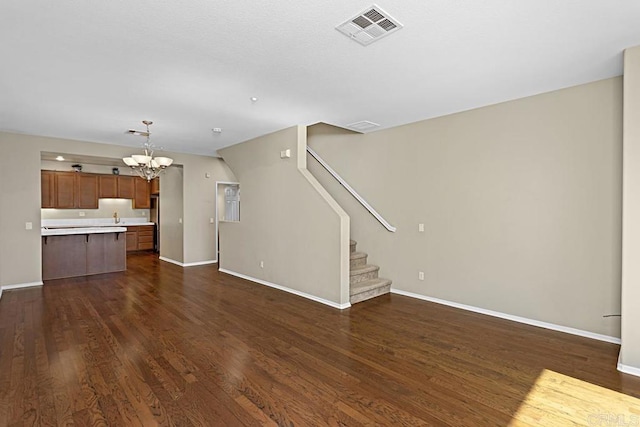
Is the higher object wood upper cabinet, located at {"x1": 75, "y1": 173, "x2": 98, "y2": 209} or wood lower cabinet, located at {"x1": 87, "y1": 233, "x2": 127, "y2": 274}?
wood upper cabinet, located at {"x1": 75, "y1": 173, "x2": 98, "y2": 209}

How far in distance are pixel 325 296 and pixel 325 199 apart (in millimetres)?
1400

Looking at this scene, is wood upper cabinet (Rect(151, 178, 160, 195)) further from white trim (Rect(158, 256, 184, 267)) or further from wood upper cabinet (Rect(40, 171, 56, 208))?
wood upper cabinet (Rect(40, 171, 56, 208))

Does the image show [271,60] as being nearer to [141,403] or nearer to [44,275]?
[141,403]

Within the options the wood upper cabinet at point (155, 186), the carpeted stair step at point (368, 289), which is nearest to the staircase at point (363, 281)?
the carpeted stair step at point (368, 289)

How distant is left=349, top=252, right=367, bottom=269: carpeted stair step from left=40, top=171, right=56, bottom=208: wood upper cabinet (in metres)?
7.80

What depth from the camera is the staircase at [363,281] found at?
4801 millimetres

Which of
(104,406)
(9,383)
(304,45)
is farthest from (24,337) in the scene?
(304,45)

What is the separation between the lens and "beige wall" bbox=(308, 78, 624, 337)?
3.40 metres

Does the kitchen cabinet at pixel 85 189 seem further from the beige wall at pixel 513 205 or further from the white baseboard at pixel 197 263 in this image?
the beige wall at pixel 513 205

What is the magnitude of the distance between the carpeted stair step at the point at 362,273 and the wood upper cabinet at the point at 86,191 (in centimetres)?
767

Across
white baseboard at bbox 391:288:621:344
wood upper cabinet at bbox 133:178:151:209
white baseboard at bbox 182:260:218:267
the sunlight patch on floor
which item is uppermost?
wood upper cabinet at bbox 133:178:151:209

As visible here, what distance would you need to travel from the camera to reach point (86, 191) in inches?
344

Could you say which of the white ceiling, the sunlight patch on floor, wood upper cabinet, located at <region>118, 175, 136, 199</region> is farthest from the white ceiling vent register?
wood upper cabinet, located at <region>118, 175, 136, 199</region>

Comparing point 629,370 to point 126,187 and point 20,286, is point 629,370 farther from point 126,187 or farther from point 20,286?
point 126,187
